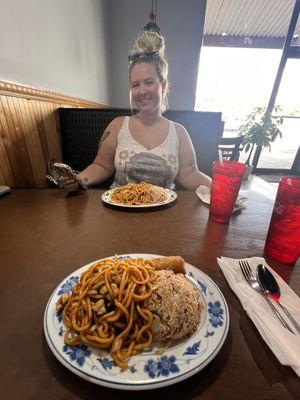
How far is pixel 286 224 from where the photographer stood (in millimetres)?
585

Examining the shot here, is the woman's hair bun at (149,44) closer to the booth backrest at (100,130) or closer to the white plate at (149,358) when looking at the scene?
the booth backrest at (100,130)

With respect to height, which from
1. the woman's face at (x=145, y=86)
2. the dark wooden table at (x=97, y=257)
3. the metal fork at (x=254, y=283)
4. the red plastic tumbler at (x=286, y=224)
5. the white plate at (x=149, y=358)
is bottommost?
the dark wooden table at (x=97, y=257)

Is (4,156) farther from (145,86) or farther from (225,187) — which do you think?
(225,187)

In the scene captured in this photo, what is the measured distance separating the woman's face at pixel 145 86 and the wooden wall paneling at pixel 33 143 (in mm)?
684

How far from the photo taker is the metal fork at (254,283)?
0.42 m

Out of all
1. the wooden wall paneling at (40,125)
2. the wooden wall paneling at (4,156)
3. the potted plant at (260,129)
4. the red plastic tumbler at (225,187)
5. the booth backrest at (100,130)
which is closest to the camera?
the red plastic tumbler at (225,187)

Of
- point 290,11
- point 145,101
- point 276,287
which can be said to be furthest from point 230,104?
point 276,287

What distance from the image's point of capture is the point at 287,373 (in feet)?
1.10

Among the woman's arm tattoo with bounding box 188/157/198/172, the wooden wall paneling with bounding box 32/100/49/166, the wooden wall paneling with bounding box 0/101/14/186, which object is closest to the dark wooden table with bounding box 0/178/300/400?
the wooden wall paneling with bounding box 0/101/14/186

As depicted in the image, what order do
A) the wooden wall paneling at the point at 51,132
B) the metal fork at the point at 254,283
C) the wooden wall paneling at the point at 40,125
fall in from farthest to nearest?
the wooden wall paneling at the point at 51,132 < the wooden wall paneling at the point at 40,125 < the metal fork at the point at 254,283

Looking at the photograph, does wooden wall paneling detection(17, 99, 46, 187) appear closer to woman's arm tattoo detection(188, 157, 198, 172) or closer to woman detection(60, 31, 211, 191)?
woman detection(60, 31, 211, 191)

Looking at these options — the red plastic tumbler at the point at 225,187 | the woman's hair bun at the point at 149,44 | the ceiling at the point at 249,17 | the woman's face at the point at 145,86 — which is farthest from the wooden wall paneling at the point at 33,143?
the ceiling at the point at 249,17

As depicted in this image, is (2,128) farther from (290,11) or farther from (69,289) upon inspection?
(290,11)

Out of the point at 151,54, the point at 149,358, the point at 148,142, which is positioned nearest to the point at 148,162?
the point at 148,142
